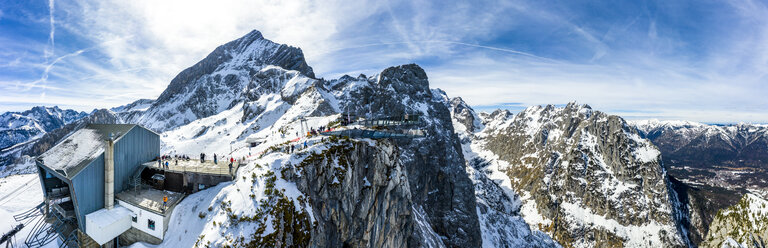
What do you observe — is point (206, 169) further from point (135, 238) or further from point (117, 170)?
point (117, 170)

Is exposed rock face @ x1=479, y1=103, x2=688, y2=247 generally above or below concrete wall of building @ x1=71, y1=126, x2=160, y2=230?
below

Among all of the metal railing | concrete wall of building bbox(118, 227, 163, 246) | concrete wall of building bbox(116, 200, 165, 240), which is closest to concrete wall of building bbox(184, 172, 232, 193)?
the metal railing

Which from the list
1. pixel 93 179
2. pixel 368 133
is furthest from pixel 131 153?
pixel 368 133

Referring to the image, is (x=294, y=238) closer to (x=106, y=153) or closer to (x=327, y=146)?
(x=327, y=146)

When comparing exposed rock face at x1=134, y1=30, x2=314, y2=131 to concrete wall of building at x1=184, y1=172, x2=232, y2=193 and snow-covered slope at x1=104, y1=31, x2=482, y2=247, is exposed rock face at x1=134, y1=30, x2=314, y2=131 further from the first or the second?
concrete wall of building at x1=184, y1=172, x2=232, y2=193

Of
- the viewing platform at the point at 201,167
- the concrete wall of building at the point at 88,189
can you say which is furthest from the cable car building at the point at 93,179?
the viewing platform at the point at 201,167

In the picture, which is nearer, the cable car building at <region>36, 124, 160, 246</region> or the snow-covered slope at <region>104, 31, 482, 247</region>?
the snow-covered slope at <region>104, 31, 482, 247</region>

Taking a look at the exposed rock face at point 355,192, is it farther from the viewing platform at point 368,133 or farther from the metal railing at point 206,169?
the metal railing at point 206,169
